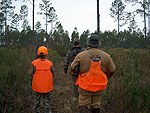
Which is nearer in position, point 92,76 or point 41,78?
point 92,76

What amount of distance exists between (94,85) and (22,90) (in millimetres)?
2836

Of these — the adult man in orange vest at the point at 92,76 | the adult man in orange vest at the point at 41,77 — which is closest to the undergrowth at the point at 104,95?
the adult man in orange vest at the point at 41,77

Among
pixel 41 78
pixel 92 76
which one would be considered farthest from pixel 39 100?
pixel 92 76

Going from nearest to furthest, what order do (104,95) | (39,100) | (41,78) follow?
(41,78) < (39,100) < (104,95)

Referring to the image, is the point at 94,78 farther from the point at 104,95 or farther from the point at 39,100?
the point at 39,100

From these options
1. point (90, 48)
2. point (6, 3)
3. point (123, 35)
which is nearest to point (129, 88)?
point (90, 48)

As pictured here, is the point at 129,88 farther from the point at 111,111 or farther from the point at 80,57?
the point at 80,57

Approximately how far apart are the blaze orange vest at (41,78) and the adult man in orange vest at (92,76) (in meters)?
0.97

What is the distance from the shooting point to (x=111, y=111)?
298cm

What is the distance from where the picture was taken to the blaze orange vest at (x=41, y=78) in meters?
2.96

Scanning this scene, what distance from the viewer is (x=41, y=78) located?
296 centimetres

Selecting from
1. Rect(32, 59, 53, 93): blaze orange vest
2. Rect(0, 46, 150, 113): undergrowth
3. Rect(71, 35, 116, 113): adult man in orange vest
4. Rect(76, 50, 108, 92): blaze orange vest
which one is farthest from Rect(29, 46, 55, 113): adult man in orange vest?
Rect(76, 50, 108, 92): blaze orange vest

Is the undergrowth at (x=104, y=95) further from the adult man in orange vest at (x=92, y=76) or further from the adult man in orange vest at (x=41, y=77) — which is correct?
the adult man in orange vest at (x=92, y=76)

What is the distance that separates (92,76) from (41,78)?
1386mm
